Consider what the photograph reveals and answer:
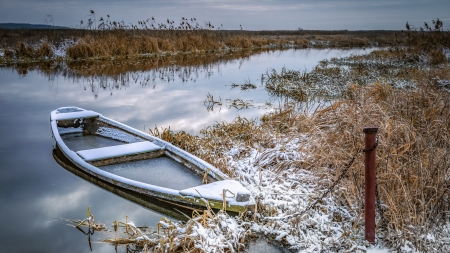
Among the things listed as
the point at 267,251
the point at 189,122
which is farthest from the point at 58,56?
the point at 267,251

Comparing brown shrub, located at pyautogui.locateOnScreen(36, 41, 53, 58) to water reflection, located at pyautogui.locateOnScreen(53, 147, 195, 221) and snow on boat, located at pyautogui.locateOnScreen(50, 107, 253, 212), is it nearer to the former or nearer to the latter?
snow on boat, located at pyautogui.locateOnScreen(50, 107, 253, 212)

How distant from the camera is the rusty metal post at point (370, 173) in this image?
3.01m

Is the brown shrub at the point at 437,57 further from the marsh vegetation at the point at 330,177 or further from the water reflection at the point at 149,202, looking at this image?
the water reflection at the point at 149,202

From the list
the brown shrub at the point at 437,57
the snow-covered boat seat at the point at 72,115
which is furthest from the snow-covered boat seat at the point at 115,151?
the brown shrub at the point at 437,57

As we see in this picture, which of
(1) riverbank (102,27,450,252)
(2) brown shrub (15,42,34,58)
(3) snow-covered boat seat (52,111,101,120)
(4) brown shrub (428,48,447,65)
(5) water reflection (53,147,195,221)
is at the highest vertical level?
(2) brown shrub (15,42,34,58)

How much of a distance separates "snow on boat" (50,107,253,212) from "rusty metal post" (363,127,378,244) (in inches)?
44.4

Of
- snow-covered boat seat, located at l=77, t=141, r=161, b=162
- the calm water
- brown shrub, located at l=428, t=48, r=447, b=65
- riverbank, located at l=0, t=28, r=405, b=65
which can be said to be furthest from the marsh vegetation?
riverbank, located at l=0, t=28, r=405, b=65

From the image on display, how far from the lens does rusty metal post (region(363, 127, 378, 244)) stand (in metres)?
3.01

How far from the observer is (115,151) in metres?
5.42

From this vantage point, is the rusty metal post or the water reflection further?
the water reflection

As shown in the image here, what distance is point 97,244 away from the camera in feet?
12.2

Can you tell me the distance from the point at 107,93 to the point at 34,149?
17.1 ft

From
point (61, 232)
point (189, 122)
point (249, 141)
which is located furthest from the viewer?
point (189, 122)

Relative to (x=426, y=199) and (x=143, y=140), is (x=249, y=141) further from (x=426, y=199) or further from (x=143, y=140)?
(x=426, y=199)
